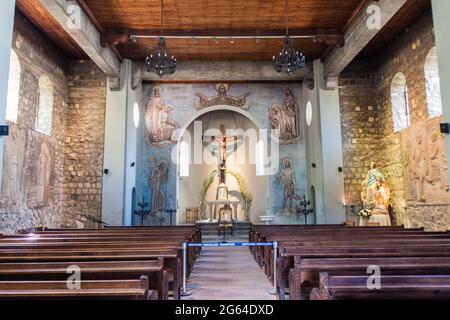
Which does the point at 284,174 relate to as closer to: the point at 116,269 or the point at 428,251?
the point at 428,251

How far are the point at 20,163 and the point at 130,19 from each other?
461 centimetres

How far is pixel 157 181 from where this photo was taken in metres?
12.3

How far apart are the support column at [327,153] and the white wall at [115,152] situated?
6.31 metres

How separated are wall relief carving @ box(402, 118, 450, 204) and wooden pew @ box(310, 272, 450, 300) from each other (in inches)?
254

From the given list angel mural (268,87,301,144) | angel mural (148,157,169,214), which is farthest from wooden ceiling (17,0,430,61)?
angel mural (148,157,169,214)

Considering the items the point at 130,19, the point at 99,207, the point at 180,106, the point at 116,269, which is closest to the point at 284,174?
the point at 180,106

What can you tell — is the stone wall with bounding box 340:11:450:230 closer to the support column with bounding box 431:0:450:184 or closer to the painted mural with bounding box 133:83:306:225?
the painted mural with bounding box 133:83:306:225

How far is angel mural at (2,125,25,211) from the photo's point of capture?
7.83 m

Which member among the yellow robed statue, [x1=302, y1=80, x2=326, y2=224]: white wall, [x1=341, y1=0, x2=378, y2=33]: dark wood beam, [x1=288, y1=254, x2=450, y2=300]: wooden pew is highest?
[x1=341, y1=0, x2=378, y2=33]: dark wood beam

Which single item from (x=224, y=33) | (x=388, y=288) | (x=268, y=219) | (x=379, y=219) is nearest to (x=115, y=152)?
(x=224, y=33)

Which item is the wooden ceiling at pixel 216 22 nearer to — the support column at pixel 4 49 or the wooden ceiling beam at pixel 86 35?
the wooden ceiling beam at pixel 86 35

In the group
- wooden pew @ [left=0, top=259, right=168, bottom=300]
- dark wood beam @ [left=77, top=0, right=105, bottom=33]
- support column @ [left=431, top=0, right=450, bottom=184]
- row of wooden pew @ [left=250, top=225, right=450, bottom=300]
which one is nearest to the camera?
row of wooden pew @ [left=250, top=225, right=450, bottom=300]

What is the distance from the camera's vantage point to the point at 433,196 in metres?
8.13

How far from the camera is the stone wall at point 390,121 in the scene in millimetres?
8562
